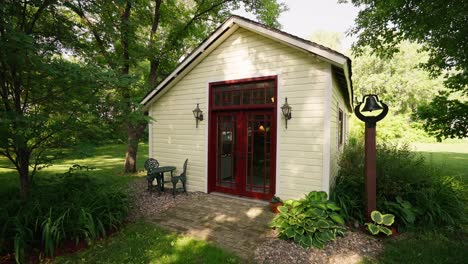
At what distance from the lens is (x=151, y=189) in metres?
7.10

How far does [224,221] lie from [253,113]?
2.78 m

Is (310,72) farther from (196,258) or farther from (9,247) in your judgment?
(9,247)

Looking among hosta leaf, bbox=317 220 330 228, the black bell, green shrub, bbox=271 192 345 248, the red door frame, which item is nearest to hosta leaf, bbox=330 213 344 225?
green shrub, bbox=271 192 345 248

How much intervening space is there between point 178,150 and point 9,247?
14.2 feet

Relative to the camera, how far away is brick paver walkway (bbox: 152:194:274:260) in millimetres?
4275

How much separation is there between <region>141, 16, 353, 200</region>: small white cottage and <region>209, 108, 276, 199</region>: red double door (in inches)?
1.0

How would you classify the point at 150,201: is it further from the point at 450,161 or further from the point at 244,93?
the point at 450,161

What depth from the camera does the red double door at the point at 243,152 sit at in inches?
238

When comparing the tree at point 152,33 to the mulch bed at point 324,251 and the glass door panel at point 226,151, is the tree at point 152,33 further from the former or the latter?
Answer: the mulch bed at point 324,251

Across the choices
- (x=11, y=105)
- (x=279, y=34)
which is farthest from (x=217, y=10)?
(x=11, y=105)

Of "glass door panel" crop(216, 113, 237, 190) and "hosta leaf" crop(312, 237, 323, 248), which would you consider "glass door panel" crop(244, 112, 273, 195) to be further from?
"hosta leaf" crop(312, 237, 323, 248)

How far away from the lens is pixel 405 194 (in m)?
5.14

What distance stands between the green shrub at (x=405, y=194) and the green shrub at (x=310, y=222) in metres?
0.65

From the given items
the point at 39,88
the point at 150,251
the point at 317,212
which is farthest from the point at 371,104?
the point at 39,88
